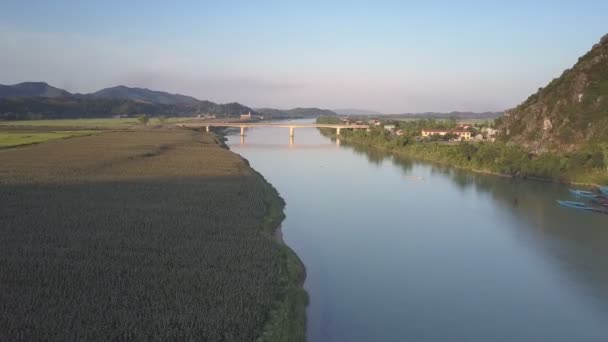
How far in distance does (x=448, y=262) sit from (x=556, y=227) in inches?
254

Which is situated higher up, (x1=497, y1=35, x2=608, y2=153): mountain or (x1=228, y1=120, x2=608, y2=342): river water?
(x1=497, y1=35, x2=608, y2=153): mountain

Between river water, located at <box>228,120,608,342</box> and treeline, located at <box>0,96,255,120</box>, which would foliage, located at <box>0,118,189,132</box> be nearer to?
treeline, located at <box>0,96,255,120</box>

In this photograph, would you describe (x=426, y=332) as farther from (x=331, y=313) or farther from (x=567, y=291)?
(x=567, y=291)

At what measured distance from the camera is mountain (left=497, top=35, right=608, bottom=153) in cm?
3584

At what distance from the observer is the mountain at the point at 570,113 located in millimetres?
35844

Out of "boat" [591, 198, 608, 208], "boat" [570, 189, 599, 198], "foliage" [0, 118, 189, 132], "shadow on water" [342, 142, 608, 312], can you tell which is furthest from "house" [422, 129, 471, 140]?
"foliage" [0, 118, 189, 132]

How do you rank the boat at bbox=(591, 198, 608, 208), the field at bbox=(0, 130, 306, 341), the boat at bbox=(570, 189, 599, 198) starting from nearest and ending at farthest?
the field at bbox=(0, 130, 306, 341), the boat at bbox=(591, 198, 608, 208), the boat at bbox=(570, 189, 599, 198)

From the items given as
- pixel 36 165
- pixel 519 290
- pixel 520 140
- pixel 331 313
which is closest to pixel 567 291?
pixel 519 290

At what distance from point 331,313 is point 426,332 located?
1.82 m

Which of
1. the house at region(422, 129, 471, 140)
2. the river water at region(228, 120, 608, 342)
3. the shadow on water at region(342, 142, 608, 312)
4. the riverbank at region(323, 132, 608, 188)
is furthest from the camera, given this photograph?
the house at region(422, 129, 471, 140)

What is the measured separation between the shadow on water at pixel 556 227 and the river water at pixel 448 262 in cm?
4

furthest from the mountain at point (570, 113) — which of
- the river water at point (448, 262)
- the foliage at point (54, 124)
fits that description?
the foliage at point (54, 124)

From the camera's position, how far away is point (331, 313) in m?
10.0

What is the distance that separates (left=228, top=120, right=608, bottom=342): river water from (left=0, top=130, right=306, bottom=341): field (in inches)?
51.6
